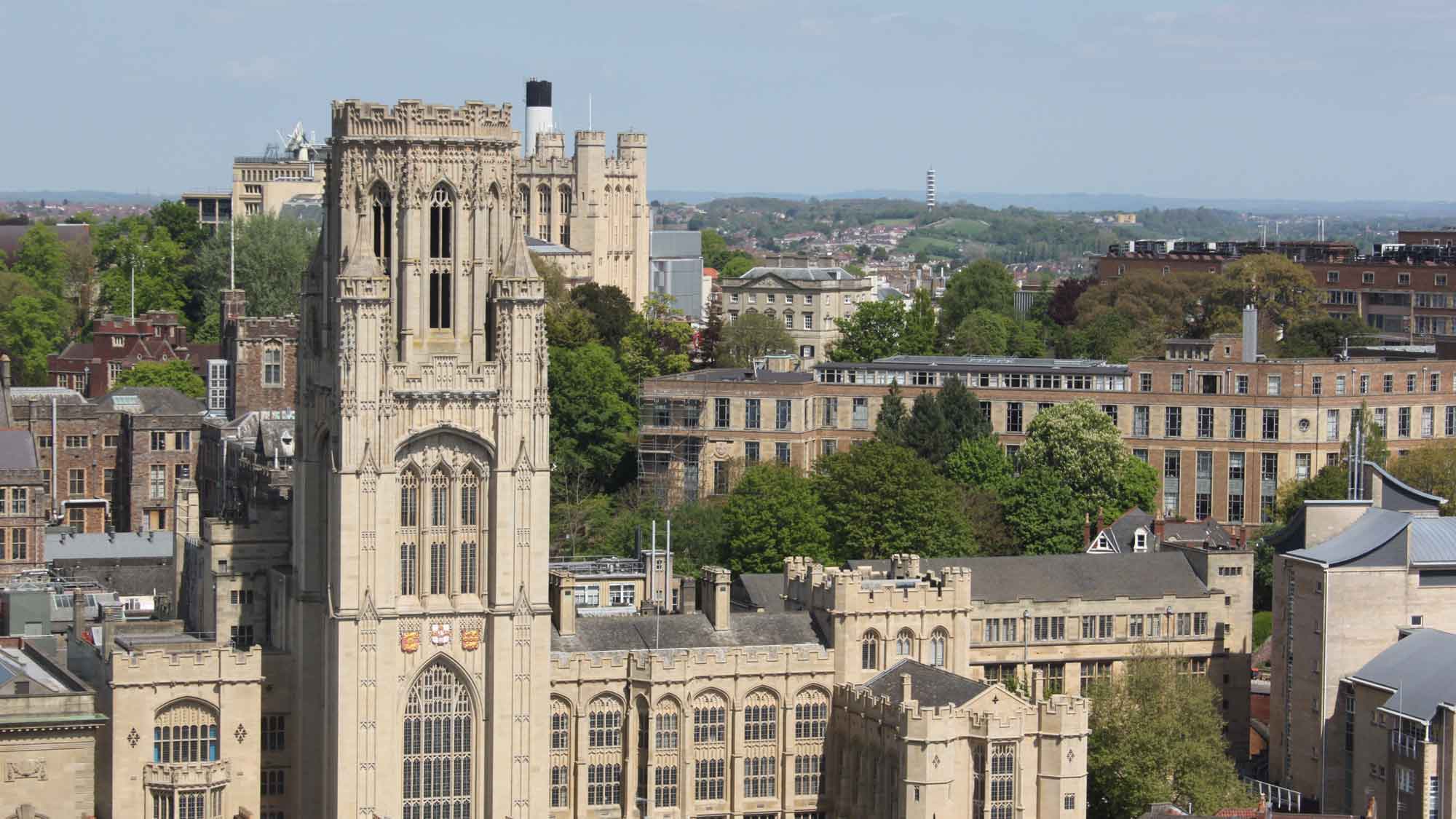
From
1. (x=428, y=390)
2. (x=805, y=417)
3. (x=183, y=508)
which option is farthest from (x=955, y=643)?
(x=805, y=417)

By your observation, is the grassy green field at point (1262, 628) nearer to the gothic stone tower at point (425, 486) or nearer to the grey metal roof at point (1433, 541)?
the grey metal roof at point (1433, 541)

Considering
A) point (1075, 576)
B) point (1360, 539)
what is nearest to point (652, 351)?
point (1075, 576)

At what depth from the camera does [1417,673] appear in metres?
110

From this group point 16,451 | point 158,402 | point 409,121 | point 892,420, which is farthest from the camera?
point 158,402

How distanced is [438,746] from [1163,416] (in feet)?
243

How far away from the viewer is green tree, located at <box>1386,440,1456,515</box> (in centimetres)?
14912

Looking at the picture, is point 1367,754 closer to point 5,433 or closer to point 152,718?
point 152,718

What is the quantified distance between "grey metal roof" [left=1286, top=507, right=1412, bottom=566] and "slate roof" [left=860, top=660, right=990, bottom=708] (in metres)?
17.7

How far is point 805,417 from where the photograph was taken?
168 m

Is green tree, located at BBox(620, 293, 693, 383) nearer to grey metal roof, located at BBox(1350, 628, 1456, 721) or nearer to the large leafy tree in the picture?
the large leafy tree

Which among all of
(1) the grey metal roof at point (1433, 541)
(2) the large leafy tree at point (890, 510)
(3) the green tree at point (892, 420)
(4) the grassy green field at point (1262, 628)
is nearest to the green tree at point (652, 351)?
(3) the green tree at point (892, 420)

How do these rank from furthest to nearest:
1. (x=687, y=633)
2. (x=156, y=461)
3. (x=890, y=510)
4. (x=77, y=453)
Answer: (x=77, y=453) → (x=156, y=461) → (x=890, y=510) → (x=687, y=633)

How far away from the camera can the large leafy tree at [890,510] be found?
450 ft

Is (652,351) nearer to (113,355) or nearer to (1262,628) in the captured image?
(113,355)
